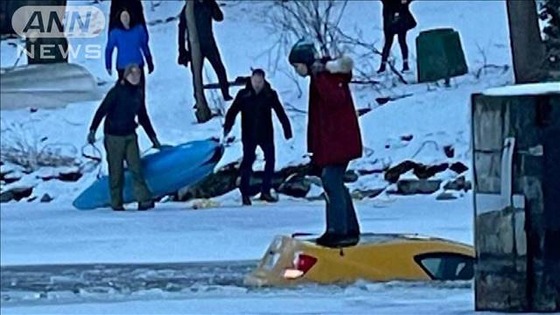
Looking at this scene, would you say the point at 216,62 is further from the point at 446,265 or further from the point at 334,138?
the point at 446,265

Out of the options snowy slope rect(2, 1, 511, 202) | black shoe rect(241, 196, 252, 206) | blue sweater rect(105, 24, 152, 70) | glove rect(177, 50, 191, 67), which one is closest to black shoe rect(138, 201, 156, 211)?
black shoe rect(241, 196, 252, 206)

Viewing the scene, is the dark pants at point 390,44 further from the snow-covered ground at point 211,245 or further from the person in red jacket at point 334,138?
the person in red jacket at point 334,138

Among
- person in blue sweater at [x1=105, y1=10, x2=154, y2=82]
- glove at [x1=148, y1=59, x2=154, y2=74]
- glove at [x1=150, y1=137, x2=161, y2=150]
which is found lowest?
glove at [x1=150, y1=137, x2=161, y2=150]

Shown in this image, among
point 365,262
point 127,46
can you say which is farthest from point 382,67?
point 365,262

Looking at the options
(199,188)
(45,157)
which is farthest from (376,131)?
(45,157)

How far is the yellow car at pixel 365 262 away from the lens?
482 inches

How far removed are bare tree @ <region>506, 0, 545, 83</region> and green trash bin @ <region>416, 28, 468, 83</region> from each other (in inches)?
70.3

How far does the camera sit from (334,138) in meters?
12.4

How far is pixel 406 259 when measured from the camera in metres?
12.4

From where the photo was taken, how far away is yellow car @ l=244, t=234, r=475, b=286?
1225 cm

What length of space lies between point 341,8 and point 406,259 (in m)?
13.5

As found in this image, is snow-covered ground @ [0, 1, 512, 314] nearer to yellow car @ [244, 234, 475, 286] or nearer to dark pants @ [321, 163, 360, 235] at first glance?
yellow car @ [244, 234, 475, 286]

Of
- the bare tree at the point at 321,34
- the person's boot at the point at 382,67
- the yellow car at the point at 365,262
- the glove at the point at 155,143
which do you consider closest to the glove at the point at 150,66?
the glove at the point at 155,143

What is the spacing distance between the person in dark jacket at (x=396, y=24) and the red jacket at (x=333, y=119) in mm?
10820
